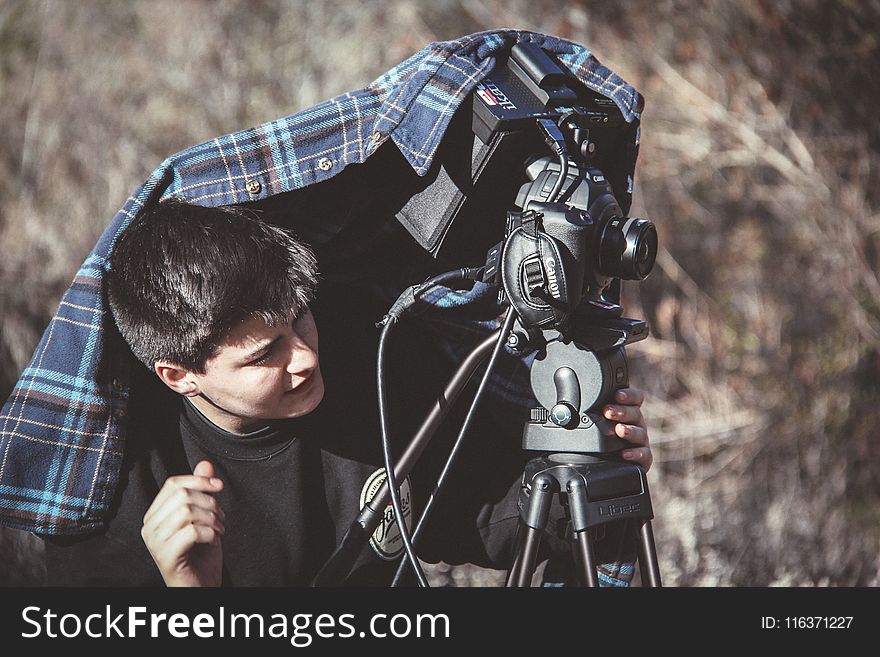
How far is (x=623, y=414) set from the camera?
1213mm

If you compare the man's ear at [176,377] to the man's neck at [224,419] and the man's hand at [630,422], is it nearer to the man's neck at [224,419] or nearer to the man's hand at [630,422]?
the man's neck at [224,419]

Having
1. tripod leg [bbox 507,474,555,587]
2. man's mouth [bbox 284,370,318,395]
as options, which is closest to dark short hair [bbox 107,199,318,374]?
man's mouth [bbox 284,370,318,395]

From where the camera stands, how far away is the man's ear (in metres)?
1.33

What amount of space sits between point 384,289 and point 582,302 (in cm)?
45

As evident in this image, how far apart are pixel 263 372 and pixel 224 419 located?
0.15 metres

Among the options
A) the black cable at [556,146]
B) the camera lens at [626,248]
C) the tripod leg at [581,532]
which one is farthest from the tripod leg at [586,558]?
the black cable at [556,146]

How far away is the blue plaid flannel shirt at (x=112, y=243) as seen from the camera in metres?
1.28

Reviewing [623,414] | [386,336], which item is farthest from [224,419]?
[623,414]

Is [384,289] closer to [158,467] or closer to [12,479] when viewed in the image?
[158,467]

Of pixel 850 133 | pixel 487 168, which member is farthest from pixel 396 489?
pixel 850 133

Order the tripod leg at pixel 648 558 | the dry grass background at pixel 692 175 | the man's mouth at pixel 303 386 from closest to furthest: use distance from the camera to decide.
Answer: the tripod leg at pixel 648 558
the man's mouth at pixel 303 386
the dry grass background at pixel 692 175

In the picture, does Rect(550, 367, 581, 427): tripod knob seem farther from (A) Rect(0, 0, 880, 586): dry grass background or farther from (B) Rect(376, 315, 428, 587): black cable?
(A) Rect(0, 0, 880, 586): dry grass background

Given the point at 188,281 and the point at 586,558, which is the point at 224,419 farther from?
the point at 586,558

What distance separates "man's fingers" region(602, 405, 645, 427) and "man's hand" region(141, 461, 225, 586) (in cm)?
57
